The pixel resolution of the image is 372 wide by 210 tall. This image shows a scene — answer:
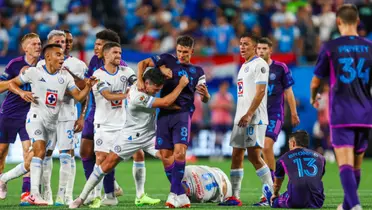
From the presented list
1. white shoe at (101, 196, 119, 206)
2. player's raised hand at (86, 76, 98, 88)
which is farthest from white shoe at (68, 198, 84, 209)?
player's raised hand at (86, 76, 98, 88)

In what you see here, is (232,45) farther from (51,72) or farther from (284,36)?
(51,72)

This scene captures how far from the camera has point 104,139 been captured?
12375mm

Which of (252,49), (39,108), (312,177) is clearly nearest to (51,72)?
(39,108)

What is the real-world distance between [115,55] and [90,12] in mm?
16028

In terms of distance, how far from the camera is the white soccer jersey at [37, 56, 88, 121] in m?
12.7

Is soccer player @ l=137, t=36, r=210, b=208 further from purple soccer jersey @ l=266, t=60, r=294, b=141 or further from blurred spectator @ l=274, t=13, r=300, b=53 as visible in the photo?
blurred spectator @ l=274, t=13, r=300, b=53

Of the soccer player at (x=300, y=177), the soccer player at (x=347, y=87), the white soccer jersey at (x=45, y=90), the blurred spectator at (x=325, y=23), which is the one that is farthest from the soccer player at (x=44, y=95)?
the blurred spectator at (x=325, y=23)

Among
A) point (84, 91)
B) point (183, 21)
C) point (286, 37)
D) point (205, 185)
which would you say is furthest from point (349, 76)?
point (183, 21)

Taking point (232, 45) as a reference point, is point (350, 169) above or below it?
below

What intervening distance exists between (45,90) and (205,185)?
2721mm

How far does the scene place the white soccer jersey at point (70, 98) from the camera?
12.7 m

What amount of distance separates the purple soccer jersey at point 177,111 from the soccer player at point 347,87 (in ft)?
8.41

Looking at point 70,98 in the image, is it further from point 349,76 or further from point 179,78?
point 349,76

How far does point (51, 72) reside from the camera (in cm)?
1252
